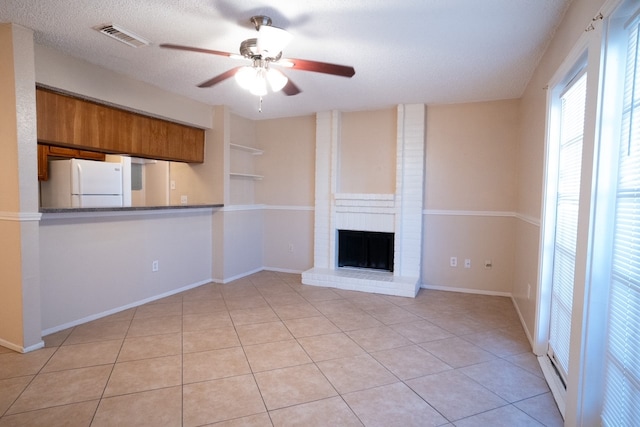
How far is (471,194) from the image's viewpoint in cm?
411

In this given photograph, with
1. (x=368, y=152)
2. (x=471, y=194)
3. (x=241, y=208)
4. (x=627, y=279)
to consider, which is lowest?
(x=627, y=279)

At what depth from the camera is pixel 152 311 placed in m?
3.35

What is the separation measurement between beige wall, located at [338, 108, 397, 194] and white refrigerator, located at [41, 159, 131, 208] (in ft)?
9.01

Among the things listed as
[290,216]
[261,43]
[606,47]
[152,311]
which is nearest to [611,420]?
[606,47]

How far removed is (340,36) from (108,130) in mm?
2421

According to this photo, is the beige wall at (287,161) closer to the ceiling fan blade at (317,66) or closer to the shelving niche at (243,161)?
the shelving niche at (243,161)

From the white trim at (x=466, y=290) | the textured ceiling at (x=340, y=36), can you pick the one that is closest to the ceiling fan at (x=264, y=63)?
the textured ceiling at (x=340, y=36)

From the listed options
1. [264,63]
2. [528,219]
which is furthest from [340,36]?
[528,219]

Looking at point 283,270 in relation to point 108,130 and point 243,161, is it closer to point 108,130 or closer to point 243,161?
point 243,161

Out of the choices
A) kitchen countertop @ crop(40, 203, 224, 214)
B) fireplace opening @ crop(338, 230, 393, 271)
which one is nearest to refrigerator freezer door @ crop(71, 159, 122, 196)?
kitchen countertop @ crop(40, 203, 224, 214)

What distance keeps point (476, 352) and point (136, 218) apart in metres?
3.43

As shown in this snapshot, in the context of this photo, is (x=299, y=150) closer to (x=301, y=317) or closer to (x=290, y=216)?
(x=290, y=216)

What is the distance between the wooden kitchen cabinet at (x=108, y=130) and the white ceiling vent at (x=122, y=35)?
867 mm

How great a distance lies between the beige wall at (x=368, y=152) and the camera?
4430 millimetres
